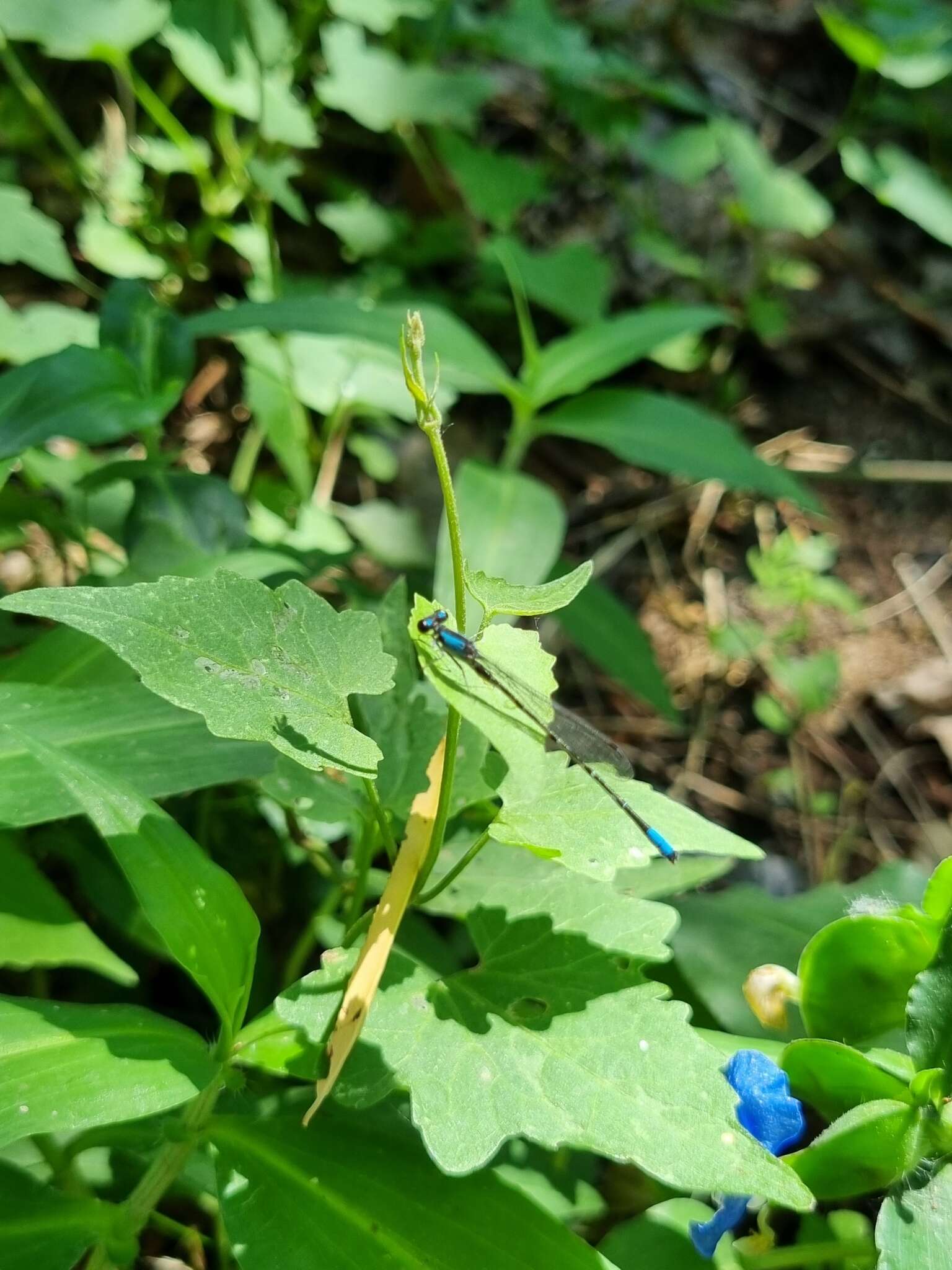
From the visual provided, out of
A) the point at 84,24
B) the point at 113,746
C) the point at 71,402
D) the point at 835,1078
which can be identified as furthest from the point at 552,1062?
the point at 84,24

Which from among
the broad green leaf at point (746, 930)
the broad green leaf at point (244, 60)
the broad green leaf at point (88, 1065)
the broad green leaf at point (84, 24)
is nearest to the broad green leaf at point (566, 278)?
the broad green leaf at point (244, 60)

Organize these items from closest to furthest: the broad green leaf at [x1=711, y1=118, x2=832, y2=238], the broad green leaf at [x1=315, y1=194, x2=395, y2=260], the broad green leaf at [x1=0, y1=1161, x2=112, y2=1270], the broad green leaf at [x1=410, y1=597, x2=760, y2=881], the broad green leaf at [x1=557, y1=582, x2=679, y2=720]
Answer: the broad green leaf at [x1=410, y1=597, x2=760, y2=881], the broad green leaf at [x1=0, y1=1161, x2=112, y2=1270], the broad green leaf at [x1=557, y1=582, x2=679, y2=720], the broad green leaf at [x1=315, y1=194, x2=395, y2=260], the broad green leaf at [x1=711, y1=118, x2=832, y2=238]

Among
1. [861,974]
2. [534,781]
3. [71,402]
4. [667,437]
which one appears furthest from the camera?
[667,437]

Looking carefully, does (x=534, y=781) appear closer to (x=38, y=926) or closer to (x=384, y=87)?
(x=38, y=926)

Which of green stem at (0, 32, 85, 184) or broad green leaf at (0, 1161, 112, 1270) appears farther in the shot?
green stem at (0, 32, 85, 184)

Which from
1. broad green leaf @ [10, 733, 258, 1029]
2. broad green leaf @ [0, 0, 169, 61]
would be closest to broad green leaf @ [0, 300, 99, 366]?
broad green leaf @ [0, 0, 169, 61]

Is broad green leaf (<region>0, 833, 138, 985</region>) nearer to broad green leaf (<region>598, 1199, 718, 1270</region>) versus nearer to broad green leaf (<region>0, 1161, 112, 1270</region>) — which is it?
broad green leaf (<region>0, 1161, 112, 1270</region>)
